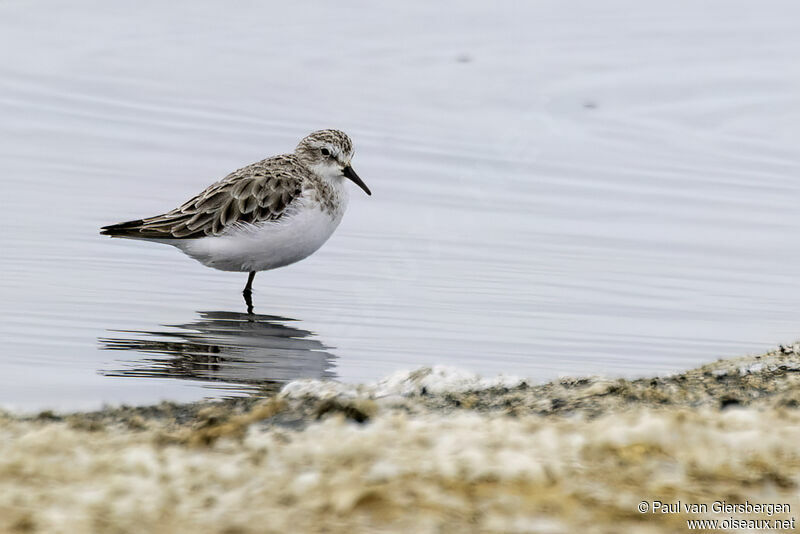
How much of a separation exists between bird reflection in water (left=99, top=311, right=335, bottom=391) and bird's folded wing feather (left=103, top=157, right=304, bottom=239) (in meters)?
0.77

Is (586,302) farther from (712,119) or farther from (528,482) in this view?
(712,119)

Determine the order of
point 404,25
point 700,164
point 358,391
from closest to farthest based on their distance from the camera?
point 358,391, point 700,164, point 404,25

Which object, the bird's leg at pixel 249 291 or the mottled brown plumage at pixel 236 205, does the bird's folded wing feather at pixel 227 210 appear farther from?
the bird's leg at pixel 249 291

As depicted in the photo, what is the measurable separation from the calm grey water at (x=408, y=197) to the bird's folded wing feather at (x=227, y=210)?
0.39 metres

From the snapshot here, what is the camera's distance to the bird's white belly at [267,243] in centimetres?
893

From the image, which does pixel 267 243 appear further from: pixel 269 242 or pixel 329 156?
pixel 329 156

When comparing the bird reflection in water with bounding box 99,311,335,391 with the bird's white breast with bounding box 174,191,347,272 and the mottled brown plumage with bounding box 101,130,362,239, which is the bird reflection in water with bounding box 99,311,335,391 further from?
the mottled brown plumage with bounding box 101,130,362,239

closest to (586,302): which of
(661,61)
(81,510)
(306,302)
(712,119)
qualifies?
(306,302)

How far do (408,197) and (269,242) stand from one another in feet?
8.69

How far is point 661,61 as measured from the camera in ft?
57.9

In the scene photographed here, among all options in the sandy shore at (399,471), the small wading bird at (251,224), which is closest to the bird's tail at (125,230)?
the small wading bird at (251,224)

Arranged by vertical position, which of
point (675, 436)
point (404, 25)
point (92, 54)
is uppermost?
point (404, 25)

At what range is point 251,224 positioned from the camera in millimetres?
9000

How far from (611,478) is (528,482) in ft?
0.89
